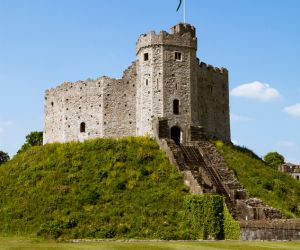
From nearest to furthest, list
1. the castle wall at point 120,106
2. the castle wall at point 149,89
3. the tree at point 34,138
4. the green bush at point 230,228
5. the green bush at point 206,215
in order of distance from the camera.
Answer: the green bush at point 230,228 < the green bush at point 206,215 < the castle wall at point 149,89 < the castle wall at point 120,106 < the tree at point 34,138

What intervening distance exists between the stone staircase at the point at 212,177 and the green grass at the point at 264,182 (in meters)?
2.46

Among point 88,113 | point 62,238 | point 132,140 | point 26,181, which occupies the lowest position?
point 62,238

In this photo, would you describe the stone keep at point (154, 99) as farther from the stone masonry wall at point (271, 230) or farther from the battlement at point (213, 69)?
the stone masonry wall at point (271, 230)

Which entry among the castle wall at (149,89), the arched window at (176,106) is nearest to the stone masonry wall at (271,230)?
the castle wall at (149,89)

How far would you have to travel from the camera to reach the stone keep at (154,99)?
47.5 metres

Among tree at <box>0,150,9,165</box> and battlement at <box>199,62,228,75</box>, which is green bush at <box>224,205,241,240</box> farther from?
tree at <box>0,150,9,165</box>

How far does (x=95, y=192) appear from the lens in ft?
117

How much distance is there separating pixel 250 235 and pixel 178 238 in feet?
13.0

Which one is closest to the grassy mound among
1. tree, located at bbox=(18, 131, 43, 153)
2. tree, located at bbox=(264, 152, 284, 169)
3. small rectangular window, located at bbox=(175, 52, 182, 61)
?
small rectangular window, located at bbox=(175, 52, 182, 61)

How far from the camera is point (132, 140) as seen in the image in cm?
4406

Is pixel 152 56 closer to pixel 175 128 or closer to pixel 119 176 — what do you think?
pixel 175 128

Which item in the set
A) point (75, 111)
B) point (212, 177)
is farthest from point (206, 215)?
point (75, 111)

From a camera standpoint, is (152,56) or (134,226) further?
(152,56)

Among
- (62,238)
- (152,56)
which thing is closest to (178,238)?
Result: (62,238)
